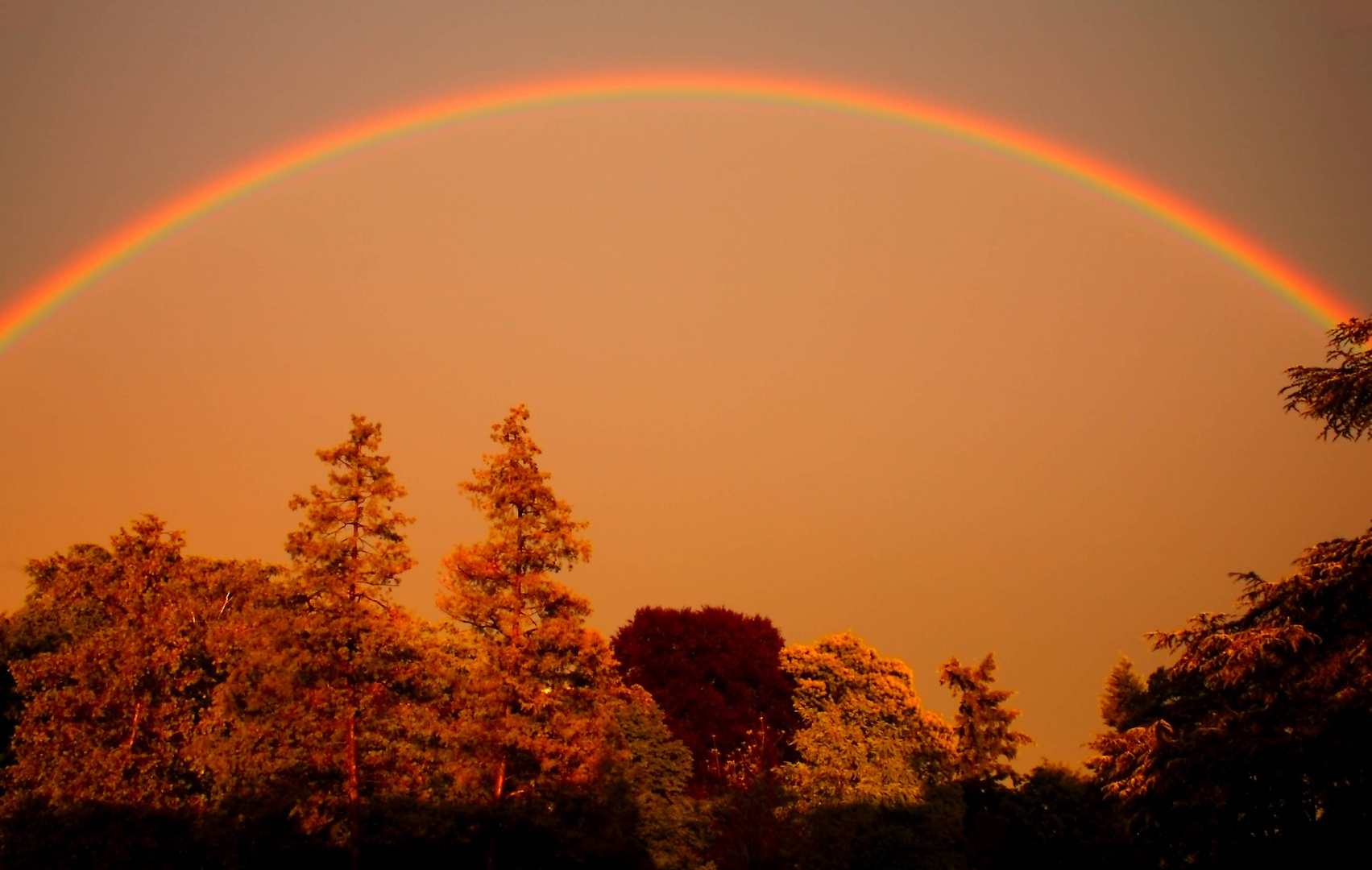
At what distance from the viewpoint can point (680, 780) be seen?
54500mm

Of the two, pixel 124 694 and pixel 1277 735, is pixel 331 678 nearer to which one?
pixel 124 694

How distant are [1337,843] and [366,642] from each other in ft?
90.0

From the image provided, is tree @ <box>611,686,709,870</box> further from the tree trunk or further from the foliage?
the foliage

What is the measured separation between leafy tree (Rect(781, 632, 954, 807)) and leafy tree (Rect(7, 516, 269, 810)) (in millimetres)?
24571

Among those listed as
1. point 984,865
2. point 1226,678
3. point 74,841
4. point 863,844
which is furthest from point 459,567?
point 984,865

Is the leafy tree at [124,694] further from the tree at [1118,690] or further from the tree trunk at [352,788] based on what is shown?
the tree at [1118,690]

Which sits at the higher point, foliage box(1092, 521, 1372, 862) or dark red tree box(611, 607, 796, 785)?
dark red tree box(611, 607, 796, 785)

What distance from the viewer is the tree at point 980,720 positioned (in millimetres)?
87938

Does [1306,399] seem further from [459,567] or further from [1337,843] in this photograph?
[459,567]

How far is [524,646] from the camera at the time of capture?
4141 centimetres

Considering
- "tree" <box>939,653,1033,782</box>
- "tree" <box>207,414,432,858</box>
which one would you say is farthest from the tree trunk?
"tree" <box>939,653,1033,782</box>

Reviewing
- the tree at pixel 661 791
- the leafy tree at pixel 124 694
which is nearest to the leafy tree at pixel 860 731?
the tree at pixel 661 791

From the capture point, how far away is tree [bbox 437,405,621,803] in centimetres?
4041

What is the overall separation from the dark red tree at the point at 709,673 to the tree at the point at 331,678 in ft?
122
